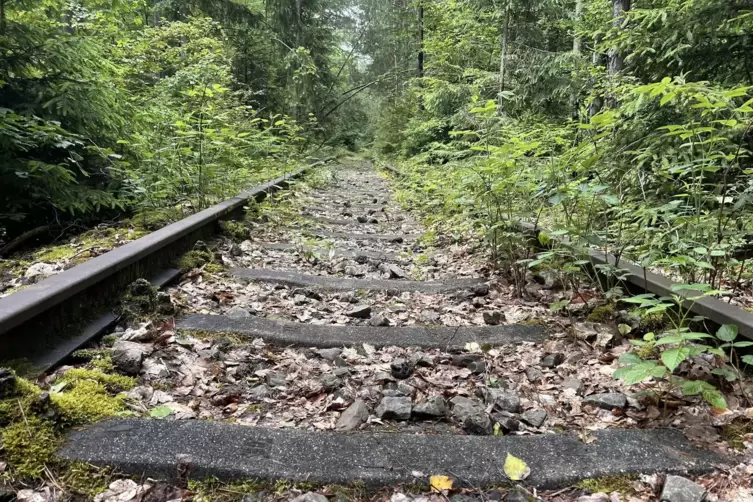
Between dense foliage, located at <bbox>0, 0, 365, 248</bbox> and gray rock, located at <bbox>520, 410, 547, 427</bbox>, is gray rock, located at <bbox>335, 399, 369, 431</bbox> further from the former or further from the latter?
dense foliage, located at <bbox>0, 0, 365, 248</bbox>

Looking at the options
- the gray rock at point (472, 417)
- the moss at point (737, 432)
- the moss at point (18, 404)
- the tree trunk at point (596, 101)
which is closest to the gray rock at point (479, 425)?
the gray rock at point (472, 417)

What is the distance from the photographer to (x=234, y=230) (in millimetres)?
5223

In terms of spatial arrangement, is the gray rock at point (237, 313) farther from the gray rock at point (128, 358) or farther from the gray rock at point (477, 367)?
the gray rock at point (477, 367)

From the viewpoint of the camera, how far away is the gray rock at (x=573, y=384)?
235 centimetres

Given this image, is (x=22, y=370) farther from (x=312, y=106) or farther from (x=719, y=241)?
(x=312, y=106)

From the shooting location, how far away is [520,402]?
86.8 inches

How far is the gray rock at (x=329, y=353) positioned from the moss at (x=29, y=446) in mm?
1332

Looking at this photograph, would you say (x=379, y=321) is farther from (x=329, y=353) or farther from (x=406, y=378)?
(x=406, y=378)

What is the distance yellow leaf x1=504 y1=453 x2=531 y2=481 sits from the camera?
1597mm

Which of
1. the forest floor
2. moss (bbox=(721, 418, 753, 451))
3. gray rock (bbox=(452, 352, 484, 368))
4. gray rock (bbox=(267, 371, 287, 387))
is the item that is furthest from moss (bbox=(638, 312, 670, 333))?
gray rock (bbox=(267, 371, 287, 387))

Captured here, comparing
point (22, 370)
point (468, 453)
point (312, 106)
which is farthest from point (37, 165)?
point (312, 106)

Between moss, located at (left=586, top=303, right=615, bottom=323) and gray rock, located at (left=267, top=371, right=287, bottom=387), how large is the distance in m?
1.98

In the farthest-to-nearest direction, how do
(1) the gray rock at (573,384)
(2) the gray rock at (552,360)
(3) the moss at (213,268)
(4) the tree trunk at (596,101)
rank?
(4) the tree trunk at (596,101) → (3) the moss at (213,268) → (2) the gray rock at (552,360) → (1) the gray rock at (573,384)

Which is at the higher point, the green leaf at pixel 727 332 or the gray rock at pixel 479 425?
the green leaf at pixel 727 332
